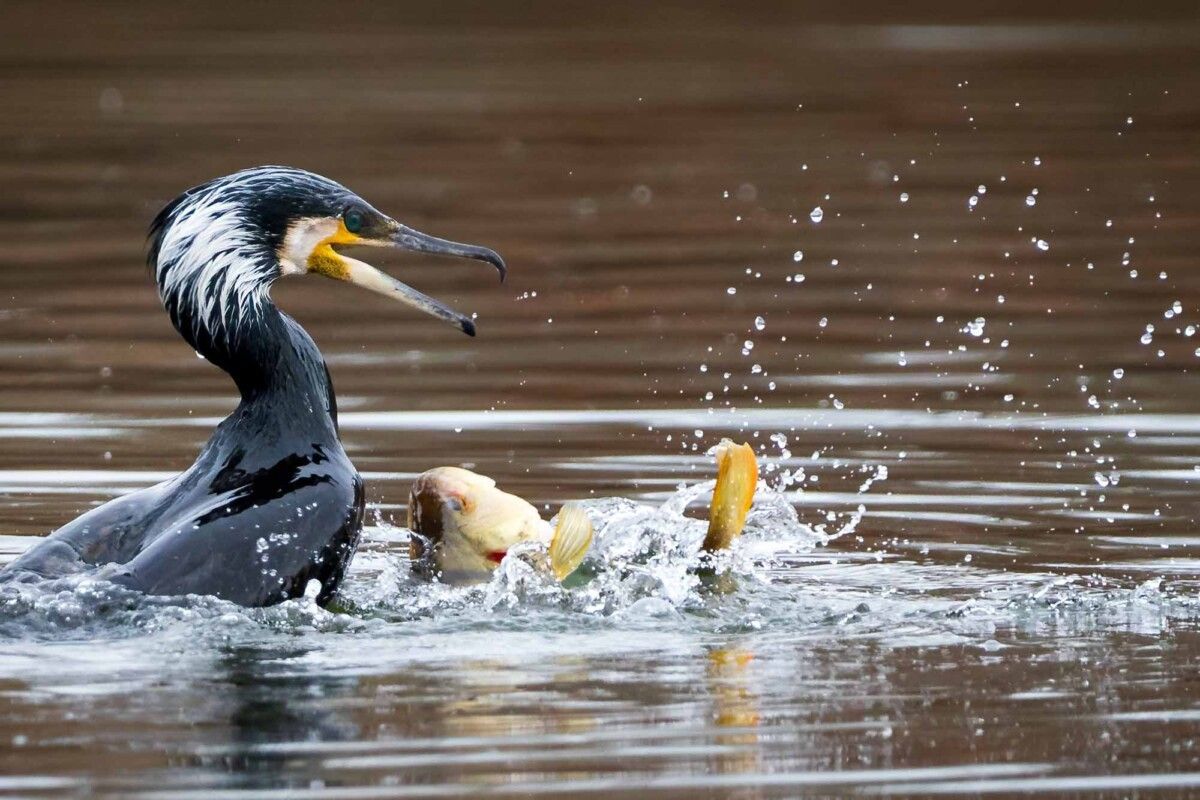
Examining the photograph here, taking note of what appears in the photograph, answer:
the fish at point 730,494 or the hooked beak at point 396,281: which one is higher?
the hooked beak at point 396,281

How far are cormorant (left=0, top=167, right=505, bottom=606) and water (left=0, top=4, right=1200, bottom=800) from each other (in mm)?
187

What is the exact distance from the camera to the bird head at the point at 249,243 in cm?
727

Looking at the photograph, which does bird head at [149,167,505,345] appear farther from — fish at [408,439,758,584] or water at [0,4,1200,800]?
water at [0,4,1200,800]

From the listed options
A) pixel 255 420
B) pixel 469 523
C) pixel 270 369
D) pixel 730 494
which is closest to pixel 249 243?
pixel 270 369

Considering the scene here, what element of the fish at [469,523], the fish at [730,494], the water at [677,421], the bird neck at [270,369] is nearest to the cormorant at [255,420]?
the bird neck at [270,369]

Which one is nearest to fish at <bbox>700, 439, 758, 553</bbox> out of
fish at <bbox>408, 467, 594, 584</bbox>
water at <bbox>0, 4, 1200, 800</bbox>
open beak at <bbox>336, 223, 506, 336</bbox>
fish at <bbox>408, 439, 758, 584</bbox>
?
fish at <bbox>408, 439, 758, 584</bbox>

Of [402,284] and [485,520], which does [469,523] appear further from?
[402,284]

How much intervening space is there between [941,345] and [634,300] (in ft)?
5.75

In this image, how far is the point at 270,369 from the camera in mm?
7316

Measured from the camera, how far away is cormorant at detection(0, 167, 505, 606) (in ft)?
22.7

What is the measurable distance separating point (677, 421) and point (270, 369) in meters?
3.20

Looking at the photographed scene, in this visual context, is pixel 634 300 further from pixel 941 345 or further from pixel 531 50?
pixel 531 50

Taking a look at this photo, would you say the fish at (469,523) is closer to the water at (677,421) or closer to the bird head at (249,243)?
the water at (677,421)

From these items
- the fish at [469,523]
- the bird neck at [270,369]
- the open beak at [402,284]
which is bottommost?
the fish at [469,523]
